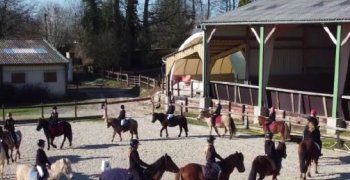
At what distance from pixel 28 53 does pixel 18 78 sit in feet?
8.84

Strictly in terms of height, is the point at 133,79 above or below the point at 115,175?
above

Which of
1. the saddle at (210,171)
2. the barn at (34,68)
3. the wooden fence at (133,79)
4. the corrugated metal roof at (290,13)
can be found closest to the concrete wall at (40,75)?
the barn at (34,68)

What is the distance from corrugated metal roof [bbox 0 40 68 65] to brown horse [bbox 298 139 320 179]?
93.5 ft

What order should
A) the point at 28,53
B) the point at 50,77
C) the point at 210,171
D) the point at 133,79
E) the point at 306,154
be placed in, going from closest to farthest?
the point at 210,171, the point at 306,154, the point at 50,77, the point at 28,53, the point at 133,79

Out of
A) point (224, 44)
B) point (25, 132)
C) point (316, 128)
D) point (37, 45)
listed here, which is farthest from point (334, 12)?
point (37, 45)

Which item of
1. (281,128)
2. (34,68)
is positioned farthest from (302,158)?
(34,68)

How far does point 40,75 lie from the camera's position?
40.2m

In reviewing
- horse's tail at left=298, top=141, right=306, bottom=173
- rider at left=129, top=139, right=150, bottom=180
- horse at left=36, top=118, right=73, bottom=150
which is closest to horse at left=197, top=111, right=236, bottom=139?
horse at left=36, top=118, right=73, bottom=150

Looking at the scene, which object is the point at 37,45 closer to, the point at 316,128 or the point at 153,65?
the point at 153,65

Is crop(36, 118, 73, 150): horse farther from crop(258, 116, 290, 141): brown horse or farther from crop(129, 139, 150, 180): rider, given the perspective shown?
crop(129, 139, 150, 180): rider

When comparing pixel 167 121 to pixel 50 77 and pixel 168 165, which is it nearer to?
pixel 168 165

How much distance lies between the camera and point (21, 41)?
44500 millimetres

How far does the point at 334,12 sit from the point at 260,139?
19.9 ft

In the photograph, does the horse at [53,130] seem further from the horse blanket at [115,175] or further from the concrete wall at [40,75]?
the concrete wall at [40,75]
